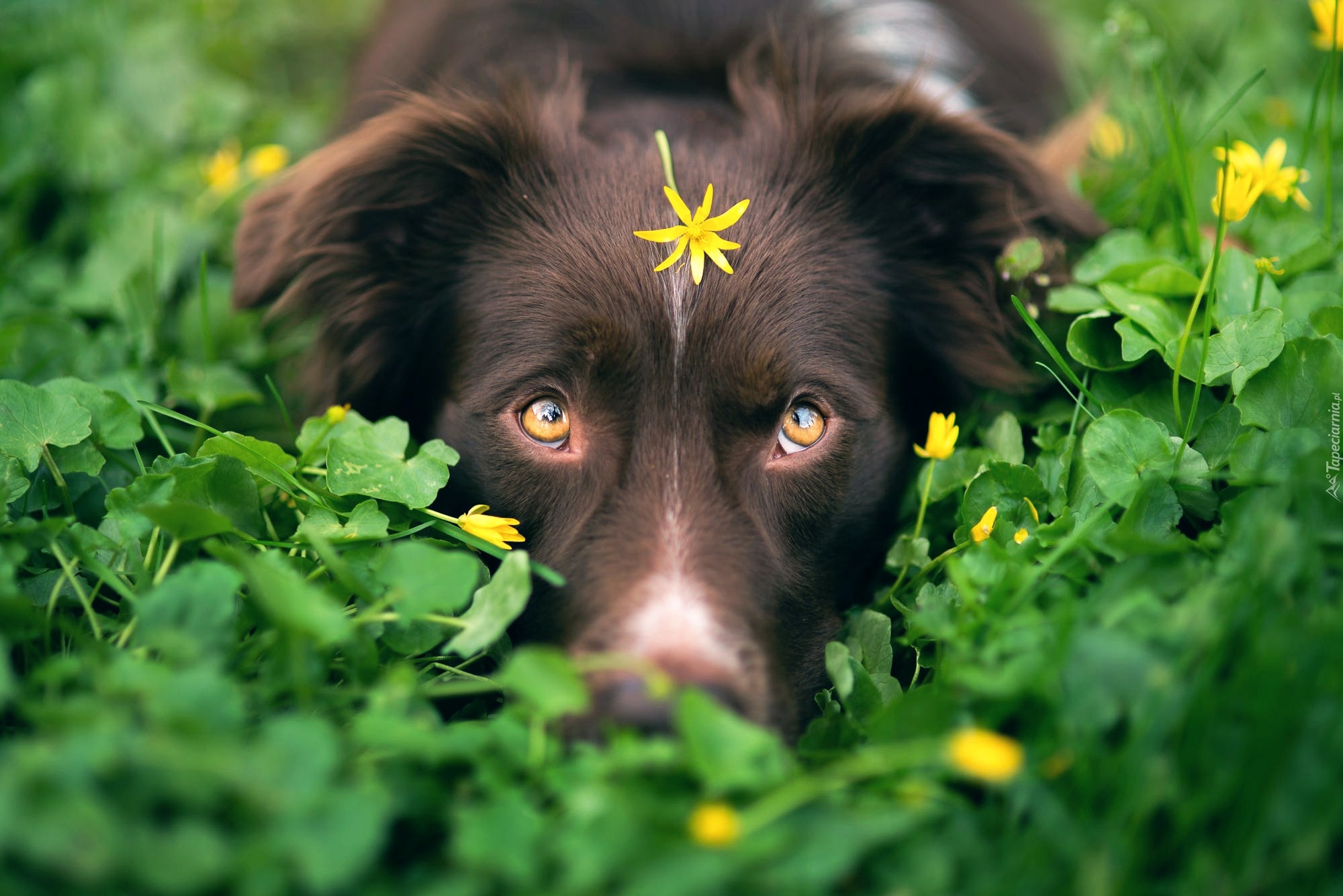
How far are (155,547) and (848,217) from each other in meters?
1.79

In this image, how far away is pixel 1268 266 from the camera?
2283 mm

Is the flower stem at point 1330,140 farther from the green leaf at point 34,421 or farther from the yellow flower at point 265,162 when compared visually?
the yellow flower at point 265,162

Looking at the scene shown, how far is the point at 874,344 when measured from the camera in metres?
2.63

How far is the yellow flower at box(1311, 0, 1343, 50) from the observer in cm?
275

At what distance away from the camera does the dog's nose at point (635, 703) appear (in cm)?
173

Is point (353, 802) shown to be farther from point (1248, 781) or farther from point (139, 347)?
point (139, 347)

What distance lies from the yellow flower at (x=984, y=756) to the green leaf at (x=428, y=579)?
764mm

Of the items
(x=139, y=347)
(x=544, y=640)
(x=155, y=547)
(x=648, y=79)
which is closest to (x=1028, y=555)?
(x=544, y=640)

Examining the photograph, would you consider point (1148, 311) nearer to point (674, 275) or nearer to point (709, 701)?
point (674, 275)

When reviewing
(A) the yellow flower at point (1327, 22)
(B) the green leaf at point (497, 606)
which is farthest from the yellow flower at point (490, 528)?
(A) the yellow flower at point (1327, 22)

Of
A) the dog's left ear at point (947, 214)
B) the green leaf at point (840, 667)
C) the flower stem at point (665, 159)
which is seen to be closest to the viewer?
the green leaf at point (840, 667)

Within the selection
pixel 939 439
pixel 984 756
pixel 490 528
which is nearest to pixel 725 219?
pixel 939 439

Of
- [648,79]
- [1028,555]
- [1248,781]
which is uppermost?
[648,79]

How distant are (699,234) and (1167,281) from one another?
114cm
